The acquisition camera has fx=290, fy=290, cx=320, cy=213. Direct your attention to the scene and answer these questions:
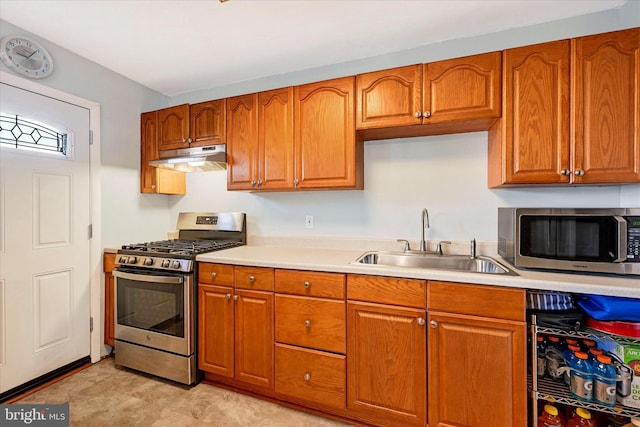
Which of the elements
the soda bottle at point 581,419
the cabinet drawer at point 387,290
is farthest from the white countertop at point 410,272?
the soda bottle at point 581,419

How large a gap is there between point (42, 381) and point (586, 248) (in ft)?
11.5

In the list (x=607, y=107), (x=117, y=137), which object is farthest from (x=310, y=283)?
(x=117, y=137)

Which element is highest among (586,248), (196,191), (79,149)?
(79,149)

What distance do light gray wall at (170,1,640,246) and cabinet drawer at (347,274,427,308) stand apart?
0.69 m

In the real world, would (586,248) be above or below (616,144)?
below

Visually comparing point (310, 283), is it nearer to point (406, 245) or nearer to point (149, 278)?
point (406, 245)

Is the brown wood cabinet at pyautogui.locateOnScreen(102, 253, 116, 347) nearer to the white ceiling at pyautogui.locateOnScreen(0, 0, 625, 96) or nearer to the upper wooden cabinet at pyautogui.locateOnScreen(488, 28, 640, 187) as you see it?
the white ceiling at pyautogui.locateOnScreen(0, 0, 625, 96)

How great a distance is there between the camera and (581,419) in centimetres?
142

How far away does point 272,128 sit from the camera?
222 centimetres

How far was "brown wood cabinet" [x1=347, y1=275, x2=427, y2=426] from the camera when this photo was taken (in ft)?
5.05

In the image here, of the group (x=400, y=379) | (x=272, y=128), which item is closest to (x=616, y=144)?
(x=400, y=379)

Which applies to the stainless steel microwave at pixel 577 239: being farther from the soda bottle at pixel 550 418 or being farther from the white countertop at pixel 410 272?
the soda bottle at pixel 550 418

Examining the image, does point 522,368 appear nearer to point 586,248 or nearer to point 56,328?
point 586,248

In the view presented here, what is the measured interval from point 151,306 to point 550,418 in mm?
2512
